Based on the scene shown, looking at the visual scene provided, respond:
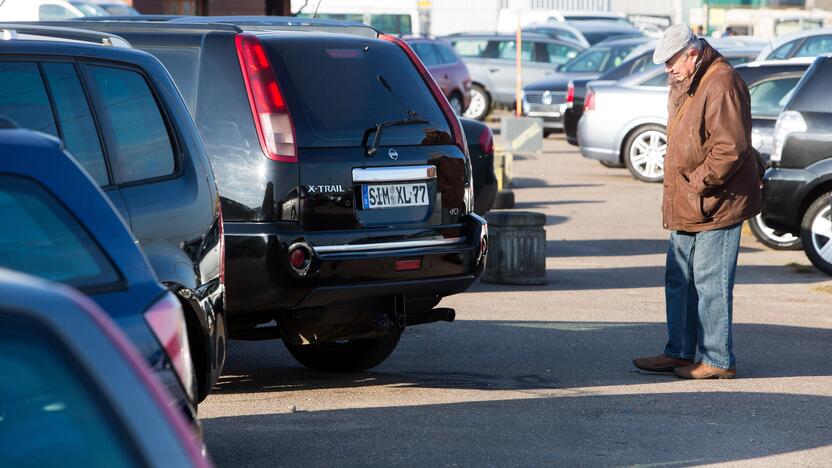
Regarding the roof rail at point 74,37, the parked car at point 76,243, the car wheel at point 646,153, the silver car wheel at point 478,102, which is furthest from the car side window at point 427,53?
the parked car at point 76,243

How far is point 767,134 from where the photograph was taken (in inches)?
585

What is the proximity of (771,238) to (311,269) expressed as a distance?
7.80m

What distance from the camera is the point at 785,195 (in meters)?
11.6

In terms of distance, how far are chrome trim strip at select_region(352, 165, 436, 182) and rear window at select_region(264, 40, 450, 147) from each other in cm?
14

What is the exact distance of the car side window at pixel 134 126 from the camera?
16.5 feet

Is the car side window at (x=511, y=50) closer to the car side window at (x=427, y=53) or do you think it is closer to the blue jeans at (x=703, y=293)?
the car side window at (x=427, y=53)

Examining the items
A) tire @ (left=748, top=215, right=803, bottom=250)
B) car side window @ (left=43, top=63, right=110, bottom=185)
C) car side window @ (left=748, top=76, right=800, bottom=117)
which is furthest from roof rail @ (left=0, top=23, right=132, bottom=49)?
car side window @ (left=748, top=76, right=800, bottom=117)

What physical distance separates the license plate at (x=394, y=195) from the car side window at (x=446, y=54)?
2125 cm

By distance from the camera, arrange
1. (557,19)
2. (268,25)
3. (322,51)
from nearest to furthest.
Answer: (322,51) < (268,25) < (557,19)

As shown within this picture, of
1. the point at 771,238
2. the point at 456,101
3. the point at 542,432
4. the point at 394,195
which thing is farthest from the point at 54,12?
the point at 542,432

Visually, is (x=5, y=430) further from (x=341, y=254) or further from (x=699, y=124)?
(x=699, y=124)

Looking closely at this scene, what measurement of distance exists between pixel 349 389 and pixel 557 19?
124 ft

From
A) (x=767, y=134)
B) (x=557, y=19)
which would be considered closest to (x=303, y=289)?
(x=767, y=134)

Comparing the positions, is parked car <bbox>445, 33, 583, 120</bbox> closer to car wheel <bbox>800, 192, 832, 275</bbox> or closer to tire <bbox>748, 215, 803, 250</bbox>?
tire <bbox>748, 215, 803, 250</bbox>
